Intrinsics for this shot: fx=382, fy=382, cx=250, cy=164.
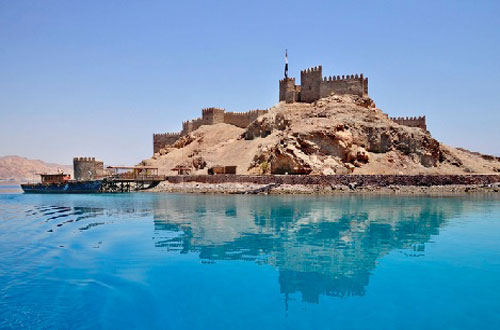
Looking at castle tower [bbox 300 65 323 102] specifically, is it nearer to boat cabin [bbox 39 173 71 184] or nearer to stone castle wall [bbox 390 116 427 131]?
stone castle wall [bbox 390 116 427 131]

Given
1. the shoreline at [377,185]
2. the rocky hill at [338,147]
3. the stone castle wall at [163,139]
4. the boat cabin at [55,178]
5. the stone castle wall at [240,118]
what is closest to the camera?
the shoreline at [377,185]

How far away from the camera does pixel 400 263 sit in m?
11.1

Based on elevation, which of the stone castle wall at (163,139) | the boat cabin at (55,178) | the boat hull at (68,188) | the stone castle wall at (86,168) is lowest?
the boat hull at (68,188)

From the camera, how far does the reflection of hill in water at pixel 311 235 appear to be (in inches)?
396

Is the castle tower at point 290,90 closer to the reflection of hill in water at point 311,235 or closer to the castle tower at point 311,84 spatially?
the castle tower at point 311,84

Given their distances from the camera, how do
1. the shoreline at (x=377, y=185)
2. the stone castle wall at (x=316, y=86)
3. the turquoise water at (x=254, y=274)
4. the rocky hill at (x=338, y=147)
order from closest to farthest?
1. the turquoise water at (x=254, y=274)
2. the shoreline at (x=377, y=185)
3. the rocky hill at (x=338, y=147)
4. the stone castle wall at (x=316, y=86)

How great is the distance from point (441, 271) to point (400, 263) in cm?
110

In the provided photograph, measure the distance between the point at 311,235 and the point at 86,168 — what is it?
143 ft

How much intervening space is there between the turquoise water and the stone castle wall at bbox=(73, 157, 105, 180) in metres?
33.6

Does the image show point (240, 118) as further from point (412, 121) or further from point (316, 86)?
point (412, 121)

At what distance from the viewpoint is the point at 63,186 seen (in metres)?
48.7

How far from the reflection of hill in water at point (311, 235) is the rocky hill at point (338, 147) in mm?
13710

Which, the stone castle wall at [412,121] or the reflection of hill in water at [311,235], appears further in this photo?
the stone castle wall at [412,121]

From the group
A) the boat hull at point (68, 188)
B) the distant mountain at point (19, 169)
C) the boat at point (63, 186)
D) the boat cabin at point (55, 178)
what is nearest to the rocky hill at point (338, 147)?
the boat hull at point (68, 188)
